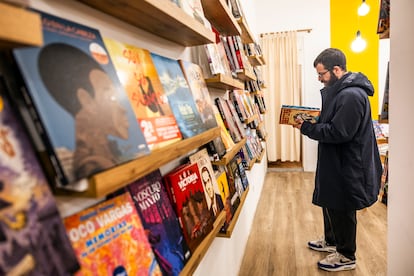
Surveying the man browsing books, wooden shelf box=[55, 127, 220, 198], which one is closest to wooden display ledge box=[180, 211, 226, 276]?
wooden shelf box=[55, 127, 220, 198]

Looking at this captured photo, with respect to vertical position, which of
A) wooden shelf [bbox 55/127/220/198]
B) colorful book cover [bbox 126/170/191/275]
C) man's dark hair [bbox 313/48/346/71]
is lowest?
colorful book cover [bbox 126/170/191/275]

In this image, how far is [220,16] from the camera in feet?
5.89

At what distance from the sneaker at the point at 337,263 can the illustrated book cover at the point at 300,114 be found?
109 cm

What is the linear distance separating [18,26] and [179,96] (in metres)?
0.68

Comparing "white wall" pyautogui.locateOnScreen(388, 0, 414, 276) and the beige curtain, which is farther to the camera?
the beige curtain

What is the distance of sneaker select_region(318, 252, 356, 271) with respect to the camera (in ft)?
7.67

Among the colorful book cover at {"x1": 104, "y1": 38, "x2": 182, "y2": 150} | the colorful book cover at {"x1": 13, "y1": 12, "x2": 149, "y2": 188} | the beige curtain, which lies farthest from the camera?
the beige curtain

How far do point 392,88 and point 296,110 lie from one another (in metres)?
1.02

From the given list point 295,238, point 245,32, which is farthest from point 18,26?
point 295,238

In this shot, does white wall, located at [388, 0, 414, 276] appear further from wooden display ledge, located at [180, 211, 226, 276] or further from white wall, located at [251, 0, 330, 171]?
white wall, located at [251, 0, 330, 171]

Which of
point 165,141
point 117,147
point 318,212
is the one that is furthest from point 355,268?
point 117,147

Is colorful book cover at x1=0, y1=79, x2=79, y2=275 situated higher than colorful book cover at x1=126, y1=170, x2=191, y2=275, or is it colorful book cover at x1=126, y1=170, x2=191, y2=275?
colorful book cover at x1=0, y1=79, x2=79, y2=275

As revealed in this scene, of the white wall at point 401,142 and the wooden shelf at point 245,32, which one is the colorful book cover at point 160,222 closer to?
the white wall at point 401,142

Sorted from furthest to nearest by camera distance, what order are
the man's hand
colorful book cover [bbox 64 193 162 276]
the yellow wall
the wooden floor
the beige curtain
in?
the beige curtain
the yellow wall
the man's hand
the wooden floor
colorful book cover [bbox 64 193 162 276]
